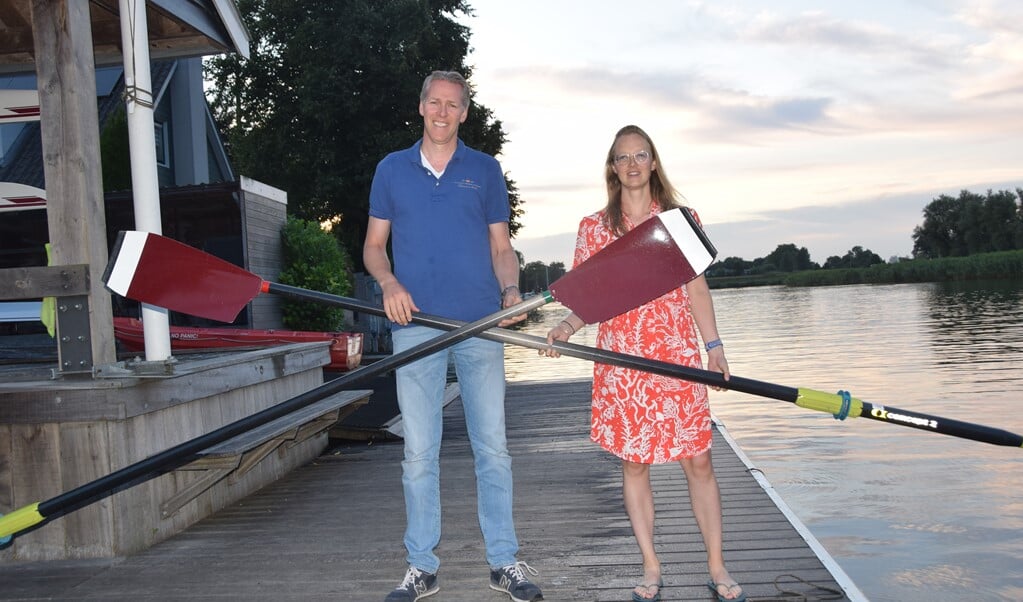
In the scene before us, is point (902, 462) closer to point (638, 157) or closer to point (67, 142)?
point (638, 157)

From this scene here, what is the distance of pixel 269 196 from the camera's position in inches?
580

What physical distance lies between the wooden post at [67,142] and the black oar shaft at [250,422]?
147 cm

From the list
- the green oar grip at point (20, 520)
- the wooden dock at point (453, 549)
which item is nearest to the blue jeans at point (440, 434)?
the wooden dock at point (453, 549)

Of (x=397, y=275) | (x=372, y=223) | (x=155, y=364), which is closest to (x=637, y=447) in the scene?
(x=397, y=275)

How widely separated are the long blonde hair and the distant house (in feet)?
32.8

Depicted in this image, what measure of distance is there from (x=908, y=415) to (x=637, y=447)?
95 cm

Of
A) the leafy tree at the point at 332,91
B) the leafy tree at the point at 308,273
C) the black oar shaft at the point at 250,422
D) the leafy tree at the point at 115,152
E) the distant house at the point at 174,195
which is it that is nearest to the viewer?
the black oar shaft at the point at 250,422

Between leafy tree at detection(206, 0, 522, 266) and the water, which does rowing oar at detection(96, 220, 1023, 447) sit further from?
leafy tree at detection(206, 0, 522, 266)

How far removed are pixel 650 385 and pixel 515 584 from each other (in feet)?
3.04

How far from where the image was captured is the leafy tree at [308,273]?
1516cm

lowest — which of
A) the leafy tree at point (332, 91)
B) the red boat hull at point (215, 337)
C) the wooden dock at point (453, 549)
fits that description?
the wooden dock at point (453, 549)

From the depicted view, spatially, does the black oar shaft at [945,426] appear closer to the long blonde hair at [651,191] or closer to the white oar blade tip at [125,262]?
the long blonde hair at [651,191]

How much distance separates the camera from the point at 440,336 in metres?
3.08

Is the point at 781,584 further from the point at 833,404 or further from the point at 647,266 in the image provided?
the point at 647,266
